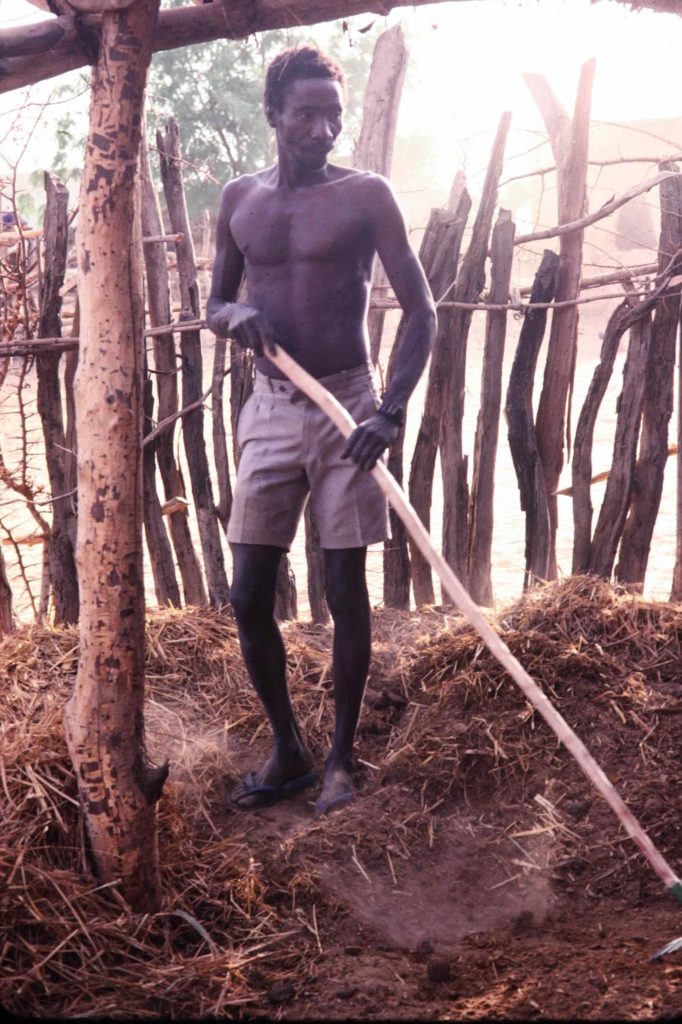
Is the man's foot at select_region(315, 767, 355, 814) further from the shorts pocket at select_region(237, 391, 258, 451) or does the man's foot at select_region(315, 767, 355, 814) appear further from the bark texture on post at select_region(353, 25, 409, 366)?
the bark texture on post at select_region(353, 25, 409, 366)

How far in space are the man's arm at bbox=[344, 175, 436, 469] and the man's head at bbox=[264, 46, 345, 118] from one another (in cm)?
32

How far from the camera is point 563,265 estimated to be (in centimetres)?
444

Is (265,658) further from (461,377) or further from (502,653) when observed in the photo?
(461,377)

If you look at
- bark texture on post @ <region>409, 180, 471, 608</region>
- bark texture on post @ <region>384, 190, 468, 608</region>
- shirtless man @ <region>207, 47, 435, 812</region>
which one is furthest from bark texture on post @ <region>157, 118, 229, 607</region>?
shirtless man @ <region>207, 47, 435, 812</region>

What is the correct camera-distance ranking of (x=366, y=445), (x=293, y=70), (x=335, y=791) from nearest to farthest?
(x=366, y=445)
(x=293, y=70)
(x=335, y=791)

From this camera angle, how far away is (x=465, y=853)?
3035 mm

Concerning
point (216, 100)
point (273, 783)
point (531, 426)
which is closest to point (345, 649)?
point (273, 783)

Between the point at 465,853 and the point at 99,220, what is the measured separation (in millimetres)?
2000

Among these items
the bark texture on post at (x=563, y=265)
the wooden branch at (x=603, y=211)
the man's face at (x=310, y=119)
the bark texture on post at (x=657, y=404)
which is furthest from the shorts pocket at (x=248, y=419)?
the bark texture on post at (x=657, y=404)

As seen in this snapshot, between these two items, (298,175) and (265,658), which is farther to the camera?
(265,658)

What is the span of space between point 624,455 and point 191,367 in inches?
73.6

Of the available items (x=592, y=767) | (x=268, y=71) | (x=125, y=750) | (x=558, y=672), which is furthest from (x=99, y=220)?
(x=558, y=672)

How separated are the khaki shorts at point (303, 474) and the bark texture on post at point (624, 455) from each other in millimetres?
1550

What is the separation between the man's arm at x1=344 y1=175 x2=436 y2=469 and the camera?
2996mm
